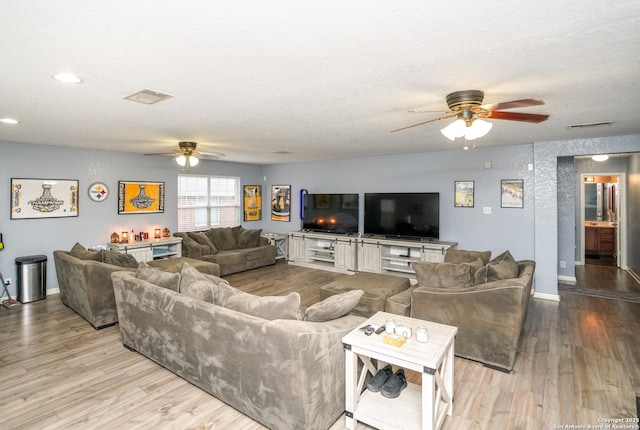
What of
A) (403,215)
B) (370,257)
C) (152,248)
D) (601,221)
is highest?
(403,215)

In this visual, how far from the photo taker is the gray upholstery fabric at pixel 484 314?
3074 mm

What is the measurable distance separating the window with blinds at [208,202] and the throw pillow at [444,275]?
5779 millimetres

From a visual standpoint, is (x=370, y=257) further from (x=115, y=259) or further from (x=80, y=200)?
(x=80, y=200)

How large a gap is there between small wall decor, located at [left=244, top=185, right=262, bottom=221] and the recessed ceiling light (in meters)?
6.48

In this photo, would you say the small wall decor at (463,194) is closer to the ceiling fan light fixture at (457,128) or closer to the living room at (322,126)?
the living room at (322,126)

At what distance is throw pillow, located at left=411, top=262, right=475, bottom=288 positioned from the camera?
3.52 m

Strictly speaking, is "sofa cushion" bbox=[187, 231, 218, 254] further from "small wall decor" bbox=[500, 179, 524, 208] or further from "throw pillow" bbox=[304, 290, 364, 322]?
"small wall decor" bbox=[500, 179, 524, 208]

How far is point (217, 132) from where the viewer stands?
180 inches

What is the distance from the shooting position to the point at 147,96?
2938mm

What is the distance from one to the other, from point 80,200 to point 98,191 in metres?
0.33

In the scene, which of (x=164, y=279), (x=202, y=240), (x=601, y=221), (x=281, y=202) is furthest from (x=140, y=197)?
(x=601, y=221)

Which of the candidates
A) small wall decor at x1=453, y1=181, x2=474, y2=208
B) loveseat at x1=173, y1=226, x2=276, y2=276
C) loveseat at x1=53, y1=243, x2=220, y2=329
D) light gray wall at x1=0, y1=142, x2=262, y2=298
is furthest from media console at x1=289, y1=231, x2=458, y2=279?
loveseat at x1=53, y1=243, x2=220, y2=329

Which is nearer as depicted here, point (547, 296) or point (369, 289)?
point (369, 289)

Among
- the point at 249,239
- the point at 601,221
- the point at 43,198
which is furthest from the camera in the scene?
the point at 601,221
